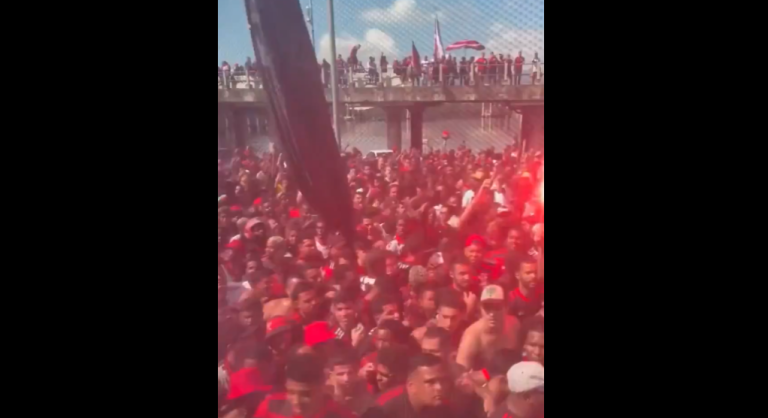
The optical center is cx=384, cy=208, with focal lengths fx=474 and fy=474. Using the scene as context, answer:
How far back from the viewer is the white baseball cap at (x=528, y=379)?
4.78 ft

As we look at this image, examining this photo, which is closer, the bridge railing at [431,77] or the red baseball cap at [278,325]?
the bridge railing at [431,77]

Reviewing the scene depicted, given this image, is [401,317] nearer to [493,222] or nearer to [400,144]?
[493,222]

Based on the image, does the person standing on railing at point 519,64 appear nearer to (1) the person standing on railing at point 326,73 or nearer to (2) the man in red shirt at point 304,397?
(1) the person standing on railing at point 326,73

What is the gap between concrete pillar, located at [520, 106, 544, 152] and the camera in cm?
141

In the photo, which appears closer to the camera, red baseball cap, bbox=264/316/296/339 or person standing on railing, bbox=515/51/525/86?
person standing on railing, bbox=515/51/525/86

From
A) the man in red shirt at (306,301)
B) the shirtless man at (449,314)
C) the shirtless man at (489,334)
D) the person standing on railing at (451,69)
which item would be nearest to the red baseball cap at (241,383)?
the man in red shirt at (306,301)

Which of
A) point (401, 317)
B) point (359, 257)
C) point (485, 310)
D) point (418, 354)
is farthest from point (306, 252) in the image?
point (485, 310)

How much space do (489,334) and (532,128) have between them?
64cm

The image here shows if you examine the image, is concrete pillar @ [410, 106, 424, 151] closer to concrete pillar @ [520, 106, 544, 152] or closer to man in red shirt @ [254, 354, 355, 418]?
concrete pillar @ [520, 106, 544, 152]

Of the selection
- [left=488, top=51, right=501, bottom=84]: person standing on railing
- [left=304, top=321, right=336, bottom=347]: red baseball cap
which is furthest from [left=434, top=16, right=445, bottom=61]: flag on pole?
[left=304, top=321, right=336, bottom=347]: red baseball cap

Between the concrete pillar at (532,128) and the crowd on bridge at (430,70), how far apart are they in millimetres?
89

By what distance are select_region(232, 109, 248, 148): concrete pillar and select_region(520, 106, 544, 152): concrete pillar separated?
839mm

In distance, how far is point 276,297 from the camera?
1.51 metres

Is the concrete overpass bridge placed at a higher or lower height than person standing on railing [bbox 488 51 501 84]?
lower
